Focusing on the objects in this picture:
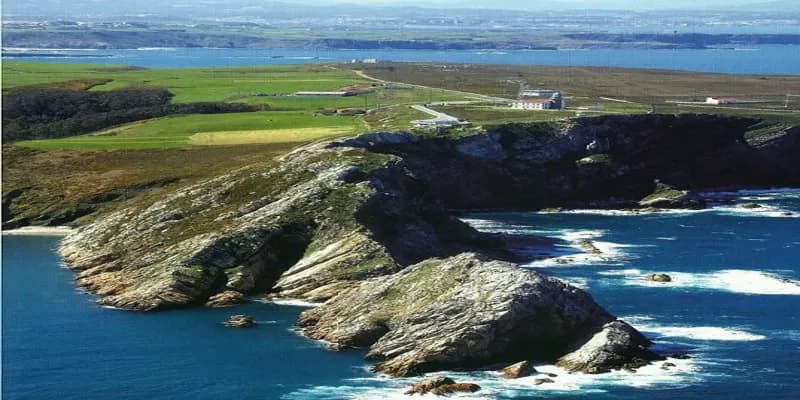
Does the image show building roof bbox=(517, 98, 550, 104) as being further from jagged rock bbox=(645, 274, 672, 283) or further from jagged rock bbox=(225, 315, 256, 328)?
jagged rock bbox=(225, 315, 256, 328)

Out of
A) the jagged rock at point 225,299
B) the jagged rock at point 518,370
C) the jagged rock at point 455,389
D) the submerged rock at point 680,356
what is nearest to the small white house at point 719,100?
the jagged rock at point 225,299

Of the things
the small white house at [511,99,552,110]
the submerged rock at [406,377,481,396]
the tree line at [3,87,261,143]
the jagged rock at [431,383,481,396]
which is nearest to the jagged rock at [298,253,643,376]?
the submerged rock at [406,377,481,396]

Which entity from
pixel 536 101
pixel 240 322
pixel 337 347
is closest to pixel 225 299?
pixel 240 322

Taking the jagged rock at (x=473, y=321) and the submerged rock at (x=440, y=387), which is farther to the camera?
the jagged rock at (x=473, y=321)

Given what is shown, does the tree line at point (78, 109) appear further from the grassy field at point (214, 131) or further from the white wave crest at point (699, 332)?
the white wave crest at point (699, 332)

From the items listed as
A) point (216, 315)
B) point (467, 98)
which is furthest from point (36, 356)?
point (467, 98)

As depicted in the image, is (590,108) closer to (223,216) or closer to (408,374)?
(223,216)

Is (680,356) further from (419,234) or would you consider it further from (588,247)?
(588,247)
